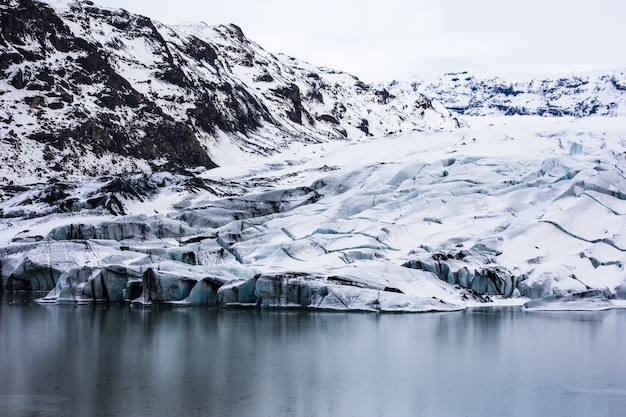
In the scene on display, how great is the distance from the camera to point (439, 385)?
14078 millimetres

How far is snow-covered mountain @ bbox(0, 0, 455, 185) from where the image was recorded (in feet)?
180

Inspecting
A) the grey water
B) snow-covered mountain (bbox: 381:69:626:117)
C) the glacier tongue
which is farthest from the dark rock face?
snow-covered mountain (bbox: 381:69:626:117)

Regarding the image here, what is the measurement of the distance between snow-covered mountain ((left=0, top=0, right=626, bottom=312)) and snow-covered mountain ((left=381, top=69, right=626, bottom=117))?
73631 millimetres

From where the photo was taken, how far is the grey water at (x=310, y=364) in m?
12.4

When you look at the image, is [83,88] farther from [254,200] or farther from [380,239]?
[380,239]

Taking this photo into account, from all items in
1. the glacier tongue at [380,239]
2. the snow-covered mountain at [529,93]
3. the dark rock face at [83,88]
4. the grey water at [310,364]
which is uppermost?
the snow-covered mountain at [529,93]

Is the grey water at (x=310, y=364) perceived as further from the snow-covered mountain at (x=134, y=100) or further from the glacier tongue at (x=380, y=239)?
the snow-covered mountain at (x=134, y=100)

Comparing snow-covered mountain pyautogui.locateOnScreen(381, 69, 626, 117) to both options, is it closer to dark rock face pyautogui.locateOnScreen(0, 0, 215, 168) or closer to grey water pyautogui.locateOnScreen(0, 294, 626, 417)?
dark rock face pyautogui.locateOnScreen(0, 0, 215, 168)

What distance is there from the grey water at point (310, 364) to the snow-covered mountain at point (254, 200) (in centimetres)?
248

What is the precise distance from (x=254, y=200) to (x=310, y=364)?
23617 mm

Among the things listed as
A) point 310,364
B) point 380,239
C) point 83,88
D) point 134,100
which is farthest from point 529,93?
point 310,364

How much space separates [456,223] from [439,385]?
18470 millimetres

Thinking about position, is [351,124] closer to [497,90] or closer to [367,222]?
[367,222]

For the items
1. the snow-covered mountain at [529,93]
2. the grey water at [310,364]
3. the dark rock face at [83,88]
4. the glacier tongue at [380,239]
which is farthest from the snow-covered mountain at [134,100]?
the snow-covered mountain at [529,93]
